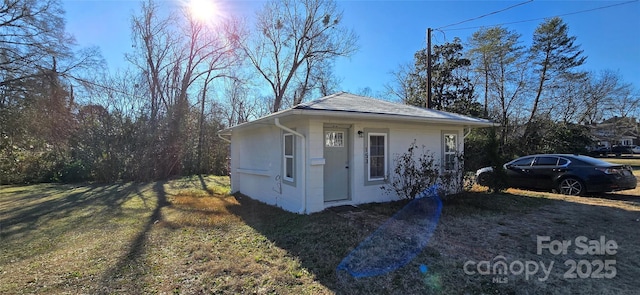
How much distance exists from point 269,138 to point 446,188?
4600mm

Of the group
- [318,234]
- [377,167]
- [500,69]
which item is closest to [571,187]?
[377,167]

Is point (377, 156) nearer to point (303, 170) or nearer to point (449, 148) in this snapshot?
point (303, 170)

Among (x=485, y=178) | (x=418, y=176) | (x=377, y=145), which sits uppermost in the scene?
(x=377, y=145)

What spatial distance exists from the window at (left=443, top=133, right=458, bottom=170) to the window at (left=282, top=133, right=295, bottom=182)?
164 inches

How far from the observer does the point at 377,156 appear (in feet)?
23.4

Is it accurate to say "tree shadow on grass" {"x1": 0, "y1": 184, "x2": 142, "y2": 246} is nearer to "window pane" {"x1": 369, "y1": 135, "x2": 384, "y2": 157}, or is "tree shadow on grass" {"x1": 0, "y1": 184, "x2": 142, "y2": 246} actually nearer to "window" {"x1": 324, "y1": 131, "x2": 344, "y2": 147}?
"window" {"x1": 324, "y1": 131, "x2": 344, "y2": 147}

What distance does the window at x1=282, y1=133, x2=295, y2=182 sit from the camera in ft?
22.3

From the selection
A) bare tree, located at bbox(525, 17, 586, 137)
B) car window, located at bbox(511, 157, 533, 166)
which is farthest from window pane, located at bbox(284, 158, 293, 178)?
bare tree, located at bbox(525, 17, 586, 137)

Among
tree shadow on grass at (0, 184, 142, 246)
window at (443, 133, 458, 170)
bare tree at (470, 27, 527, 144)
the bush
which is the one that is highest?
bare tree at (470, 27, 527, 144)

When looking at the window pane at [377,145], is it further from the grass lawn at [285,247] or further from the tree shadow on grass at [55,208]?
the tree shadow on grass at [55,208]

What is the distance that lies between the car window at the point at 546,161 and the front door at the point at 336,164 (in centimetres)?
635

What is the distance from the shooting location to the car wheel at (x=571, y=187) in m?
8.07

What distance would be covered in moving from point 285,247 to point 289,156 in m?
2.76

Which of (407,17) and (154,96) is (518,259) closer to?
(407,17)
